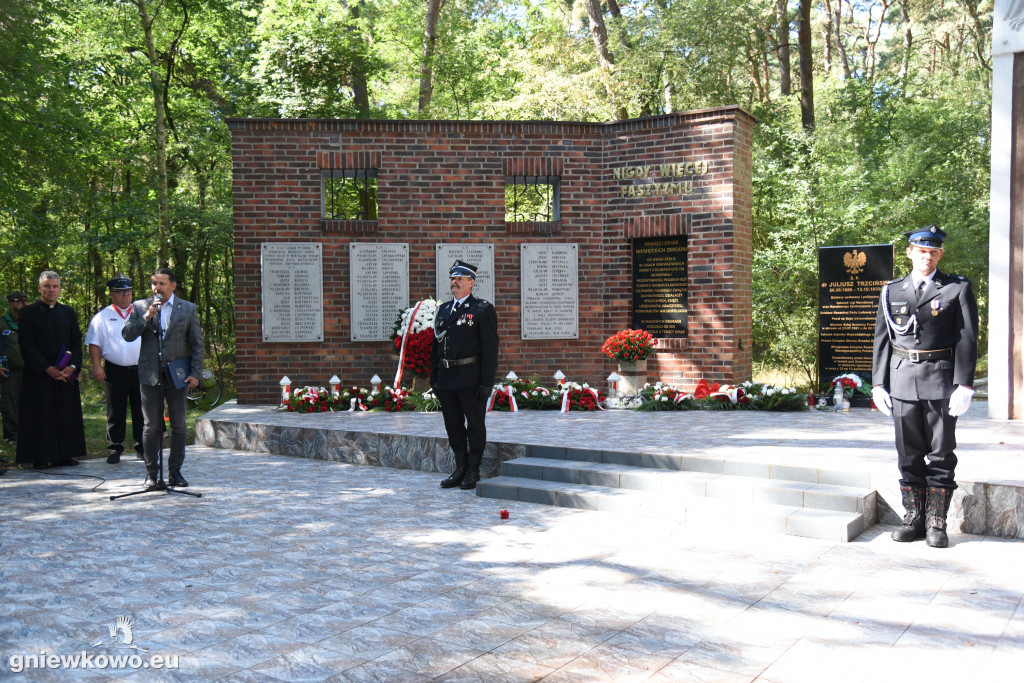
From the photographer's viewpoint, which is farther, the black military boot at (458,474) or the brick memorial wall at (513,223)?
the brick memorial wall at (513,223)

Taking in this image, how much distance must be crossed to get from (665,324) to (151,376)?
22.1ft

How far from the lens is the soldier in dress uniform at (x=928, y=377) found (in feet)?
15.6

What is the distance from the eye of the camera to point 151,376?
21.0 ft

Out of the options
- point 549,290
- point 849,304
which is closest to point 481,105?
point 549,290

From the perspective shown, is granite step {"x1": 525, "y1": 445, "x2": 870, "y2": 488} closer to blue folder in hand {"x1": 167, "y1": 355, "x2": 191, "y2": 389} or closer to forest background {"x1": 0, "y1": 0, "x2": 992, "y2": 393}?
blue folder in hand {"x1": 167, "y1": 355, "x2": 191, "y2": 389}

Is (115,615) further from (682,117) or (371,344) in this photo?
(682,117)

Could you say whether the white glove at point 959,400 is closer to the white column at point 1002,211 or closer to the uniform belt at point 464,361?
the uniform belt at point 464,361

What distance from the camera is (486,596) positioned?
158 inches

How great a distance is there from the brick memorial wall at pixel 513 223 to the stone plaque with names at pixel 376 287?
54 millimetres

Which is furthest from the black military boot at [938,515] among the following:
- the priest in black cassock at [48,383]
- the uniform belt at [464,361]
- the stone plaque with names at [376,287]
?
the stone plaque with names at [376,287]

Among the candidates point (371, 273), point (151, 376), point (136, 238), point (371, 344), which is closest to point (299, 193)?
point (371, 273)

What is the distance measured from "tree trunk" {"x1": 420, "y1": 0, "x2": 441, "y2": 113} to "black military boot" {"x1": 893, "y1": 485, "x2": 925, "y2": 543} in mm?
17123

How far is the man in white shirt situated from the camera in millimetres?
7816

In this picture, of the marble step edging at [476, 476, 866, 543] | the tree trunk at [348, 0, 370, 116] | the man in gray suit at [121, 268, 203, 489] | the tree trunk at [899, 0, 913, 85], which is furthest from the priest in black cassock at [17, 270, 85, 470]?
the tree trunk at [899, 0, 913, 85]
